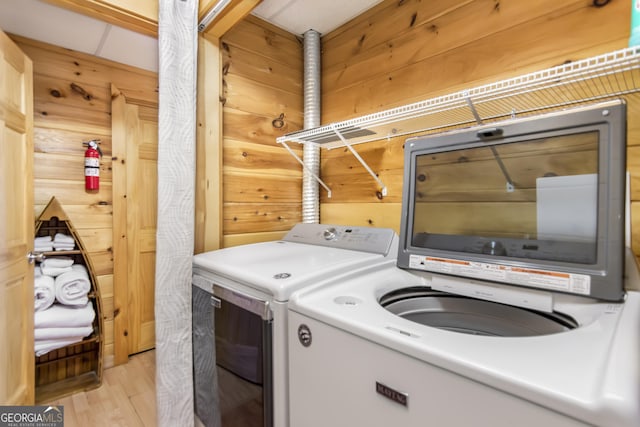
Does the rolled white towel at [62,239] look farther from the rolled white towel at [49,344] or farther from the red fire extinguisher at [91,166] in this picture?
the rolled white towel at [49,344]

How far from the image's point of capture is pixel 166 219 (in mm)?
1411

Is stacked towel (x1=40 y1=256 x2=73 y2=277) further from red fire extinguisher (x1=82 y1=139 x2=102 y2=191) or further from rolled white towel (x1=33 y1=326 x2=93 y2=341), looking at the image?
red fire extinguisher (x1=82 y1=139 x2=102 y2=191)

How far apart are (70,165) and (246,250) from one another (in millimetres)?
1708

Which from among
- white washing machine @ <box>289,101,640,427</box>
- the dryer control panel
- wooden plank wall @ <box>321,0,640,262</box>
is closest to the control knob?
the dryer control panel

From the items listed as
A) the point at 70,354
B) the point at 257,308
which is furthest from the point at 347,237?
the point at 70,354

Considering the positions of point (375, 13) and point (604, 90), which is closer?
point (604, 90)

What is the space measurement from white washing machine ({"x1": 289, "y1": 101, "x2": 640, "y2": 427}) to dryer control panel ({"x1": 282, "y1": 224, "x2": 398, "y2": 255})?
214 millimetres

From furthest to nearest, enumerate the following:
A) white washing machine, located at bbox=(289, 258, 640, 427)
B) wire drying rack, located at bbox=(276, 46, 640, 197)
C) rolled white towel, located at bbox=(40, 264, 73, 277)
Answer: rolled white towel, located at bbox=(40, 264, 73, 277) → wire drying rack, located at bbox=(276, 46, 640, 197) → white washing machine, located at bbox=(289, 258, 640, 427)

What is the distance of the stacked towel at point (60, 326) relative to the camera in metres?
2.01

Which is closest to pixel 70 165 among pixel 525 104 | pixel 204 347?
pixel 204 347

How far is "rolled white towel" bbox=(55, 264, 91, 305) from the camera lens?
209cm

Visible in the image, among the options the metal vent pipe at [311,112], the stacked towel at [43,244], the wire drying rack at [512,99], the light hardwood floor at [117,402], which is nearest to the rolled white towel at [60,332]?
the light hardwood floor at [117,402]

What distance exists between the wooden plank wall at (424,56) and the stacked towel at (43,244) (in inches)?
74.1

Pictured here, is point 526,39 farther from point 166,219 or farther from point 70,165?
point 70,165
